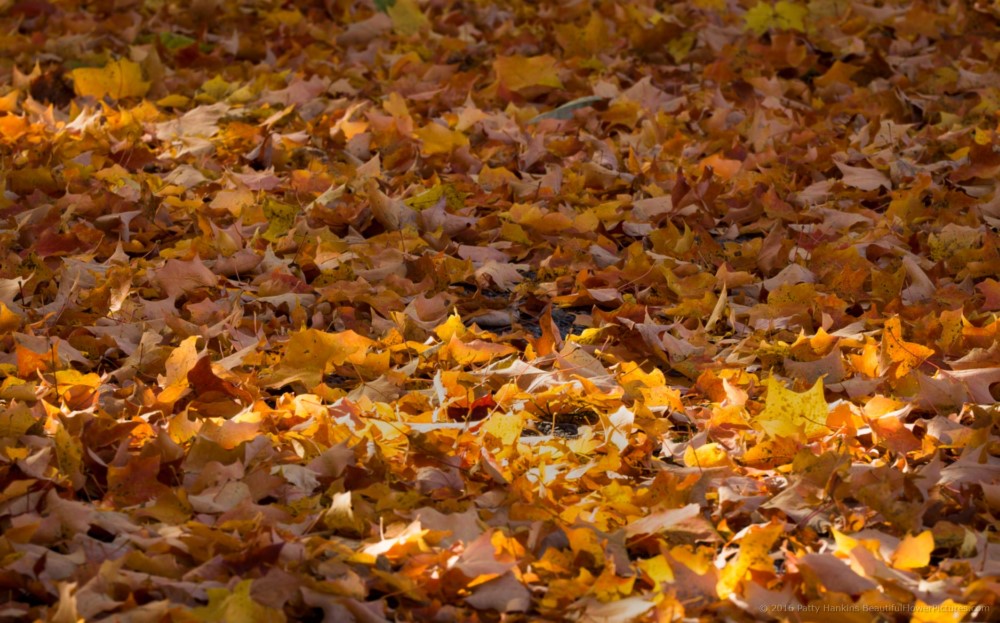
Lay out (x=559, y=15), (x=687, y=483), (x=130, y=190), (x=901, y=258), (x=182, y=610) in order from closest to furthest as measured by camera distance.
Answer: (x=182, y=610)
(x=687, y=483)
(x=901, y=258)
(x=130, y=190)
(x=559, y=15)

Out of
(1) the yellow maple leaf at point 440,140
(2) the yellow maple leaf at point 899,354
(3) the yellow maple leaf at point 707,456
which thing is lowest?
(1) the yellow maple leaf at point 440,140

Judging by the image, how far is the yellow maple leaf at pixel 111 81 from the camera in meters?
3.71

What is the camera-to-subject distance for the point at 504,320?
252 cm

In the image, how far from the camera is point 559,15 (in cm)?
454

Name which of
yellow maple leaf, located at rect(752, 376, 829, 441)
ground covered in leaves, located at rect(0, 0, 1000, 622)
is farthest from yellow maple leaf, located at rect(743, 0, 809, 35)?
yellow maple leaf, located at rect(752, 376, 829, 441)

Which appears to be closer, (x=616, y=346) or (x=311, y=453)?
(x=311, y=453)

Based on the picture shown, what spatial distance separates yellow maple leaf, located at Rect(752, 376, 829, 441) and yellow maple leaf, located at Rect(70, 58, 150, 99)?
2542 millimetres

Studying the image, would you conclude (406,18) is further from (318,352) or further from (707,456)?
(707,456)

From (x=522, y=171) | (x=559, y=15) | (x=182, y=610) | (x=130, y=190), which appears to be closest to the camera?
(x=182, y=610)

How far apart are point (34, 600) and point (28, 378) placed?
663 millimetres

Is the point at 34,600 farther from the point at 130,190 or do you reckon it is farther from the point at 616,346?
the point at 130,190

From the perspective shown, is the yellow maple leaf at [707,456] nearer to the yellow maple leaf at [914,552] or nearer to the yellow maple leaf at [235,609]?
the yellow maple leaf at [914,552]

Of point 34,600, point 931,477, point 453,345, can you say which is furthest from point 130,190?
point 931,477

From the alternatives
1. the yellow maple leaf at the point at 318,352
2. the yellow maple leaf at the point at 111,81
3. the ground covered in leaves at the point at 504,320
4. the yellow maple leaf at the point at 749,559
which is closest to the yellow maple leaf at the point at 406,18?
the ground covered in leaves at the point at 504,320
